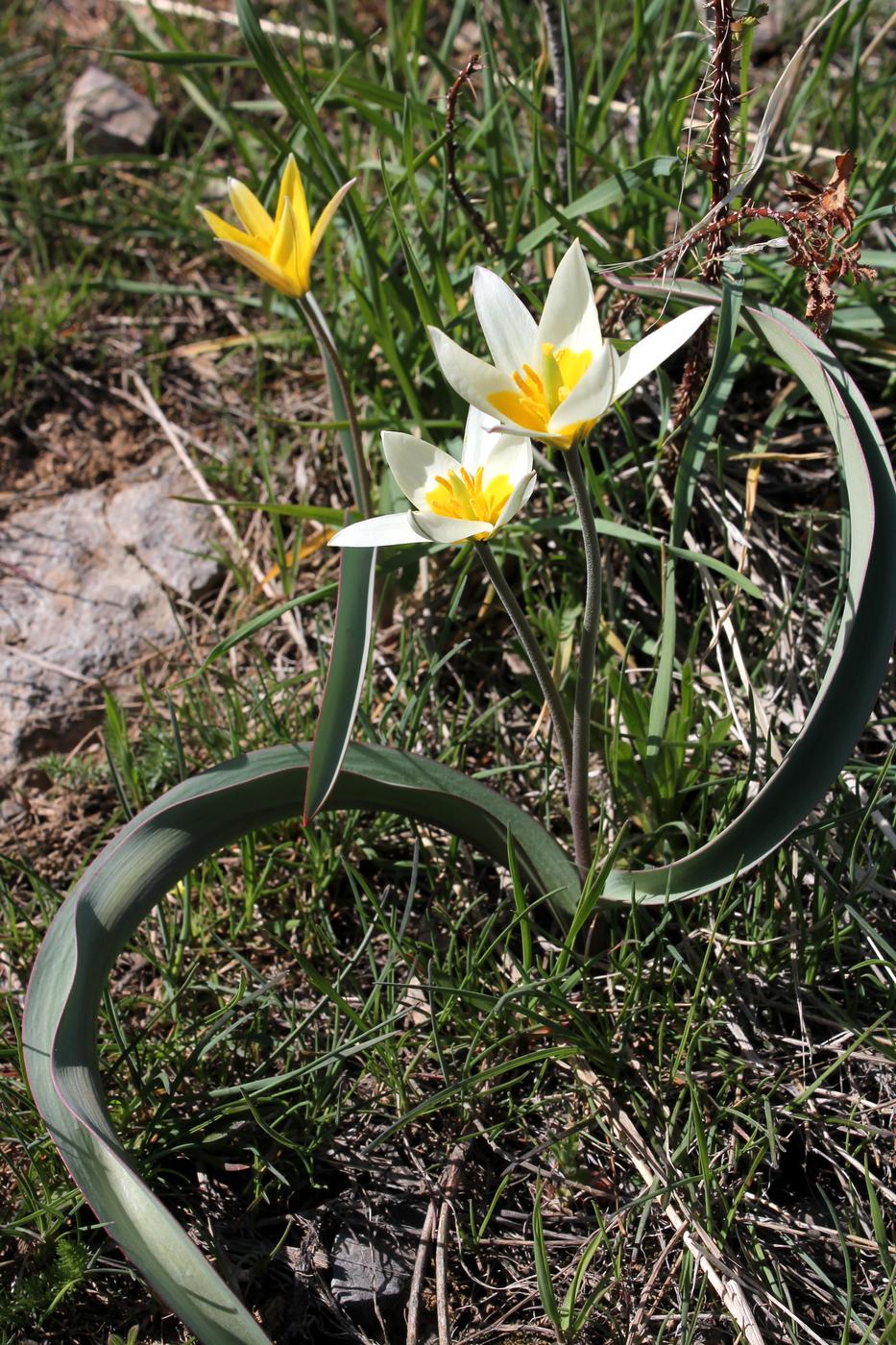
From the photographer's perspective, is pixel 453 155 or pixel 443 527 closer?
pixel 443 527

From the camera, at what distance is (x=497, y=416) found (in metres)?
1.17

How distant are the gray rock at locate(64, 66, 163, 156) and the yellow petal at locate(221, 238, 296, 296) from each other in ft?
5.67

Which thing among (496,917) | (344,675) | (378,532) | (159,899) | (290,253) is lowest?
(496,917)

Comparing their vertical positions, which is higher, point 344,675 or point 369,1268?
point 344,675

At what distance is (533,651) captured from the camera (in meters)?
1.36

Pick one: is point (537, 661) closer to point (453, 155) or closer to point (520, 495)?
point (520, 495)

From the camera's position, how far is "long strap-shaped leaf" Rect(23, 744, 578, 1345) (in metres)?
1.15

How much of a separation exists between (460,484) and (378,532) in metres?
0.11

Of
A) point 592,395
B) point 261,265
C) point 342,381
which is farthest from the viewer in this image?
point 342,381

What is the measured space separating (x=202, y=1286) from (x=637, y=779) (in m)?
0.93

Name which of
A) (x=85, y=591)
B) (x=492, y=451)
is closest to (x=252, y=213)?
(x=492, y=451)

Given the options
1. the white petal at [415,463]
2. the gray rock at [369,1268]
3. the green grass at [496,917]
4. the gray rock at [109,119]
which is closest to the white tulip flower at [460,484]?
the white petal at [415,463]

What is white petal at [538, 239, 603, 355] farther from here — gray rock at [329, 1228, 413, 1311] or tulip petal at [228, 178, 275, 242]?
gray rock at [329, 1228, 413, 1311]

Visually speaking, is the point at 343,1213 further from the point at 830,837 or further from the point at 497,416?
the point at 497,416
